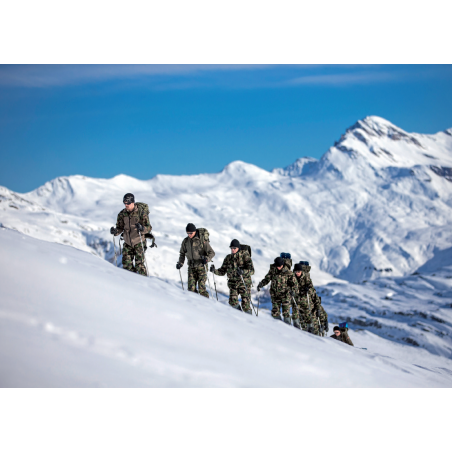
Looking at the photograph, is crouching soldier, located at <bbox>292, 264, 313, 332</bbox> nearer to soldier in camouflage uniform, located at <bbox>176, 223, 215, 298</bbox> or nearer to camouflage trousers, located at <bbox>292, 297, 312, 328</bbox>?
camouflage trousers, located at <bbox>292, 297, 312, 328</bbox>

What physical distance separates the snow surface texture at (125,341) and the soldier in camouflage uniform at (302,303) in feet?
16.4

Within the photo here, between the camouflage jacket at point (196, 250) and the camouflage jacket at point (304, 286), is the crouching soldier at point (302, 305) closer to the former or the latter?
the camouflage jacket at point (304, 286)

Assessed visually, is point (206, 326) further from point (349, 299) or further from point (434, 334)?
point (349, 299)

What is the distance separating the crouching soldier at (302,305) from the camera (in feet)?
49.3

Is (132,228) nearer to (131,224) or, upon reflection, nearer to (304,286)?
(131,224)

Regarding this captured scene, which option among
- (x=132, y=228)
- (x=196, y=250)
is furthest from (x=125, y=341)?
(x=196, y=250)

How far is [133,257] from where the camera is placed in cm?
1248

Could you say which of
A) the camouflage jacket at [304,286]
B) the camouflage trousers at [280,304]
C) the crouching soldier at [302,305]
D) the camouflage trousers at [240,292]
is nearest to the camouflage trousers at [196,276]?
the camouflage trousers at [240,292]

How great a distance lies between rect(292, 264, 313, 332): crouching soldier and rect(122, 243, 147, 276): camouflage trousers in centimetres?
528

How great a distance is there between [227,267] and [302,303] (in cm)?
359

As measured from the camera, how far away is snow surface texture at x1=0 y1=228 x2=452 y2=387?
22.6 ft

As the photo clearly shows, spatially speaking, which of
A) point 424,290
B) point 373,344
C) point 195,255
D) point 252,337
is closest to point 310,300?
point 195,255

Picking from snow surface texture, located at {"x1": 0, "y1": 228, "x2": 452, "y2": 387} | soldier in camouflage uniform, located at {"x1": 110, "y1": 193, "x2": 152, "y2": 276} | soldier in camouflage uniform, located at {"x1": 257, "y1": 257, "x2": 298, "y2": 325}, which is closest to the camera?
snow surface texture, located at {"x1": 0, "y1": 228, "x2": 452, "y2": 387}

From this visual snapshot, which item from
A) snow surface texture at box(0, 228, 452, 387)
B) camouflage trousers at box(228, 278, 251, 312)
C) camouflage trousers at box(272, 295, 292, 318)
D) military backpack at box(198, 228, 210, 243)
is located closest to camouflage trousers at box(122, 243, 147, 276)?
military backpack at box(198, 228, 210, 243)
